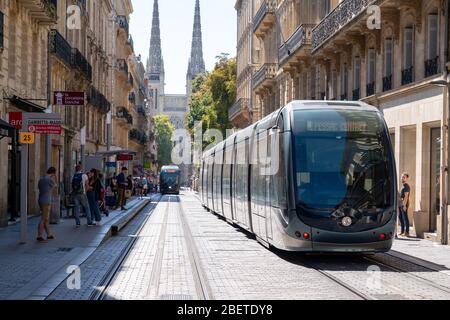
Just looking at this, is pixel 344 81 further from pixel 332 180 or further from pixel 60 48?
pixel 332 180

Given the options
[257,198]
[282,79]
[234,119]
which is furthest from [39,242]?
[234,119]

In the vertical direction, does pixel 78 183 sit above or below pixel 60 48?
below

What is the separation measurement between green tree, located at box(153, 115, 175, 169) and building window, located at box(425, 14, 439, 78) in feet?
466

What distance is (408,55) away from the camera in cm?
2592

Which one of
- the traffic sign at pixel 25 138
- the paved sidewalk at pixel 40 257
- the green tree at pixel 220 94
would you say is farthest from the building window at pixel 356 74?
the green tree at pixel 220 94

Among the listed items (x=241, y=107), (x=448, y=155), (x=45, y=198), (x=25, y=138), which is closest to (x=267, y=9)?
(x=241, y=107)

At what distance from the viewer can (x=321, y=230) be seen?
15414mm

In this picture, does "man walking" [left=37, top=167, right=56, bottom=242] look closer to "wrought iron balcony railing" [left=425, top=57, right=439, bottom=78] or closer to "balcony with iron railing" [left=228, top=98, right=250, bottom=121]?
"wrought iron balcony railing" [left=425, top=57, right=439, bottom=78]

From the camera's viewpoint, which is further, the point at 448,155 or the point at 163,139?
the point at 163,139

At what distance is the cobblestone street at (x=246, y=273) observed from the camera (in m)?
11.3

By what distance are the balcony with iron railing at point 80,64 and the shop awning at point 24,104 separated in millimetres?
11264

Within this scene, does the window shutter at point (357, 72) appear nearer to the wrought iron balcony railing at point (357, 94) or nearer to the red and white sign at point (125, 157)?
the wrought iron balcony railing at point (357, 94)

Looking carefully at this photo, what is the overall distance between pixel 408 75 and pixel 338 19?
692 cm

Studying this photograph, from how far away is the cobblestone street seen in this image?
447 inches
